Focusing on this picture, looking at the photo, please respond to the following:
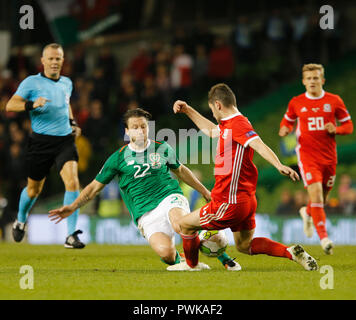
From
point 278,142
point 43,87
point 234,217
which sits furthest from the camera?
point 278,142

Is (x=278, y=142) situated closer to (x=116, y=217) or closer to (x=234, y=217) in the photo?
(x=116, y=217)

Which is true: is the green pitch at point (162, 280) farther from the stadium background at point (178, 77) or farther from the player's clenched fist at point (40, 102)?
the stadium background at point (178, 77)

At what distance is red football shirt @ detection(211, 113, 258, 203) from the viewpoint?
6.77 metres

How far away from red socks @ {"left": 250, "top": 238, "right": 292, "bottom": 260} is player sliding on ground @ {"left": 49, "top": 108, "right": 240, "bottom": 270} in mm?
423

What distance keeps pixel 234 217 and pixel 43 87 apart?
3859 millimetres

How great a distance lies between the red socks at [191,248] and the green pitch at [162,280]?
193 mm

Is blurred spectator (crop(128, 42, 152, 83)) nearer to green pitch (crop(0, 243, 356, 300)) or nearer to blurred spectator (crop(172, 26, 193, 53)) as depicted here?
blurred spectator (crop(172, 26, 193, 53))

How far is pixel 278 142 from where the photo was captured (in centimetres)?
1698

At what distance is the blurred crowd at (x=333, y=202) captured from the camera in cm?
1368

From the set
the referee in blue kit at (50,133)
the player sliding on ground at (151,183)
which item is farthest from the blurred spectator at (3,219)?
the player sliding on ground at (151,183)

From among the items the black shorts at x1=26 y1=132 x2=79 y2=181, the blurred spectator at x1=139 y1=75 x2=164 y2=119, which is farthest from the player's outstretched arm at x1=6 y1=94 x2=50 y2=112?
the blurred spectator at x1=139 y1=75 x2=164 y2=119

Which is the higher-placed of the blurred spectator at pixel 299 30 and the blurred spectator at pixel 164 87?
the blurred spectator at pixel 299 30

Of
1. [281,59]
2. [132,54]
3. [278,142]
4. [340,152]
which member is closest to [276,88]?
[281,59]

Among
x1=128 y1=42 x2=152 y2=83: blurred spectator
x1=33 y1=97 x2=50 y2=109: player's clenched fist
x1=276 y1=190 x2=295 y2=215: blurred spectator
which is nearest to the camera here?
x1=33 y1=97 x2=50 y2=109: player's clenched fist
